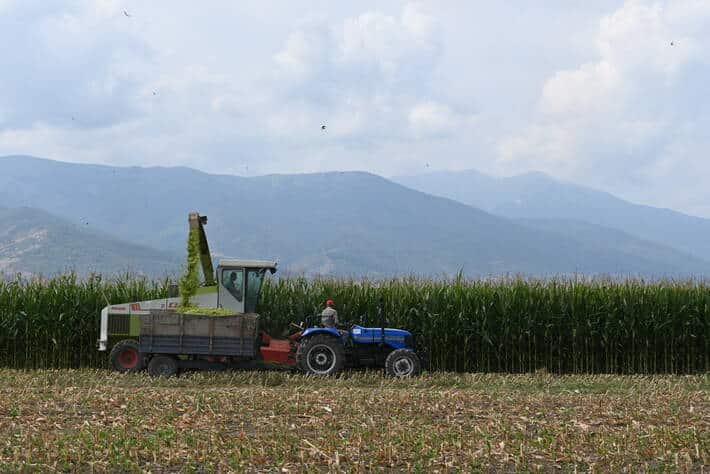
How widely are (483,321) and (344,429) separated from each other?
12.0 meters

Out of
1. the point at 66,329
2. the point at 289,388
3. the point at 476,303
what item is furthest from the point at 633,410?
the point at 66,329

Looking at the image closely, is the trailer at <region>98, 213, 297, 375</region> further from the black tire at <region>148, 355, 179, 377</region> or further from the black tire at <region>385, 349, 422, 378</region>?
the black tire at <region>385, 349, 422, 378</region>

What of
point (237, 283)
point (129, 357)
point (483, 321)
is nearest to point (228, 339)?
point (237, 283)

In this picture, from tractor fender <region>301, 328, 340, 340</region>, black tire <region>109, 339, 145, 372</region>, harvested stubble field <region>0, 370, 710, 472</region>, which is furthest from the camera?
black tire <region>109, 339, 145, 372</region>

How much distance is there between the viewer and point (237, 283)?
19.4 metres

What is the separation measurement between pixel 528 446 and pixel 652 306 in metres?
14.4

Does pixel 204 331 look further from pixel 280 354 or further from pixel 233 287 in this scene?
pixel 280 354

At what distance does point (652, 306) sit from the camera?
23719 mm

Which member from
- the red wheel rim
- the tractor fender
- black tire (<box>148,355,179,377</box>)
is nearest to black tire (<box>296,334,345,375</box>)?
the tractor fender

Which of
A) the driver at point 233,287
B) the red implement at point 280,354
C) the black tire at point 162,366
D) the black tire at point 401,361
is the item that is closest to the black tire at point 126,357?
the black tire at point 162,366

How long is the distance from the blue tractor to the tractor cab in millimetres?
1443

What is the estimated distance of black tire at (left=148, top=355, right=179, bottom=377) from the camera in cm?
1852

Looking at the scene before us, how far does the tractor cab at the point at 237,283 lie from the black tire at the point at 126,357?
2.02 m

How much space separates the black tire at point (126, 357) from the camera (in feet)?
63.1
